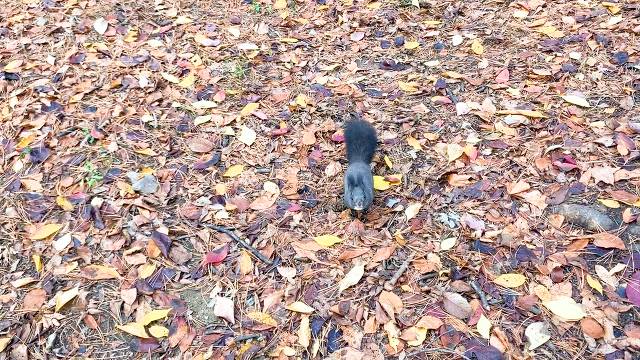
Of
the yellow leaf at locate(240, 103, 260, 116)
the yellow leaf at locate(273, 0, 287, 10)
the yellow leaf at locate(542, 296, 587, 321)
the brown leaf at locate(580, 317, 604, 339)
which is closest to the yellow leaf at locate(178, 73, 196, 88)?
the yellow leaf at locate(240, 103, 260, 116)

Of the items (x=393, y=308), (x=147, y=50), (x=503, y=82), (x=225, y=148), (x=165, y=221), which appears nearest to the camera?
(x=393, y=308)

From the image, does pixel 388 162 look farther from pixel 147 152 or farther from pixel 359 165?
pixel 147 152

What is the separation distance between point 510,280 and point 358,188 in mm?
801

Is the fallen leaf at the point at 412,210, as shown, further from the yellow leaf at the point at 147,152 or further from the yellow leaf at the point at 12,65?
the yellow leaf at the point at 12,65

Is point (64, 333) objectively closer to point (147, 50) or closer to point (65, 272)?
point (65, 272)

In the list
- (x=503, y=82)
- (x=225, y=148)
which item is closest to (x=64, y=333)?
(x=225, y=148)

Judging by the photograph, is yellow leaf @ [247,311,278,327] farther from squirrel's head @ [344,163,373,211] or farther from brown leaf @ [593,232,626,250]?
brown leaf @ [593,232,626,250]

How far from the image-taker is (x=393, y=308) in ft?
7.06

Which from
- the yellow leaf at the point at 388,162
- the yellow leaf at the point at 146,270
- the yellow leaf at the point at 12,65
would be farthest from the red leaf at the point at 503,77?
the yellow leaf at the point at 12,65

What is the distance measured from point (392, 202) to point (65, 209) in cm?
170

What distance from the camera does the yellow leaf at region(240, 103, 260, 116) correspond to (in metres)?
3.27

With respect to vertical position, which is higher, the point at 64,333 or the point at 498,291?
the point at 498,291

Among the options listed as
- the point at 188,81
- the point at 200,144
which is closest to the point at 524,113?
the point at 200,144

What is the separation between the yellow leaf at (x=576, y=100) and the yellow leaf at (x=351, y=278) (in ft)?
5.78
